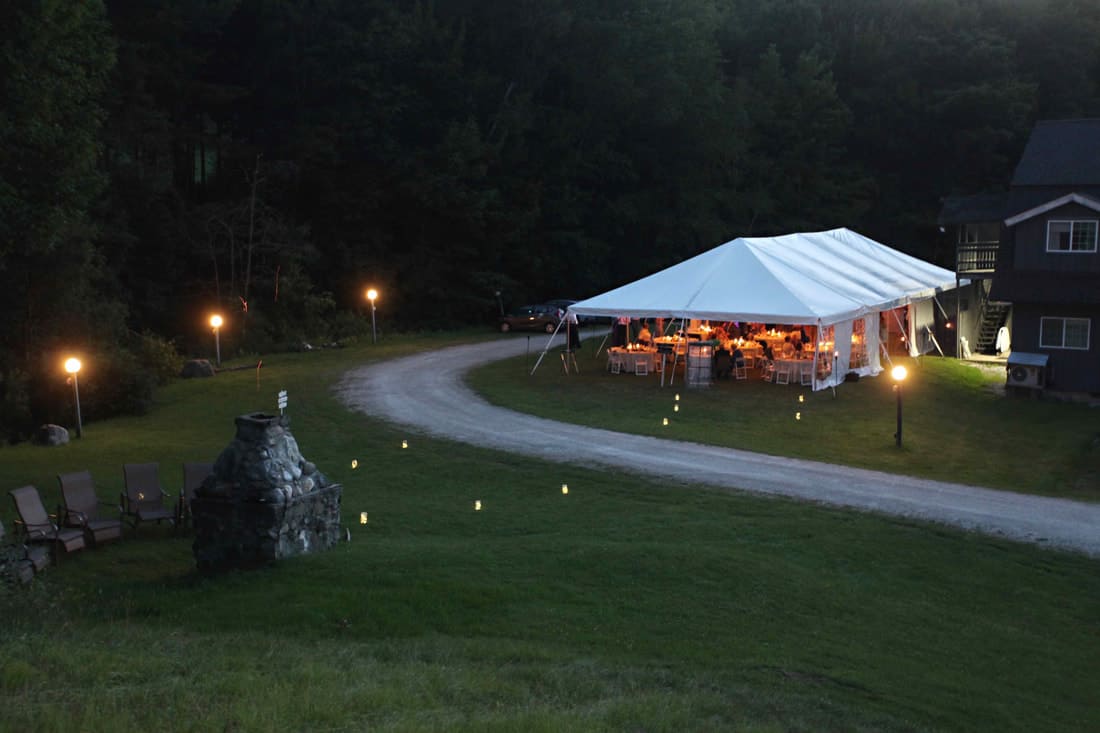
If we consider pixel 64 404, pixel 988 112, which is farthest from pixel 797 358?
pixel 988 112

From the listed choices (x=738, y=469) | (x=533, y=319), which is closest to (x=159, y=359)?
(x=738, y=469)

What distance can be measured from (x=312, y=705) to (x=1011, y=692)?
6.11 metres

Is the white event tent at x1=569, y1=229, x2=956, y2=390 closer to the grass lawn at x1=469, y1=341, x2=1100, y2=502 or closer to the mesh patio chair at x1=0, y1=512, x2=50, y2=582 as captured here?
the grass lawn at x1=469, y1=341, x2=1100, y2=502

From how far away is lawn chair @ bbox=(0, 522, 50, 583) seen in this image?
11.0 m

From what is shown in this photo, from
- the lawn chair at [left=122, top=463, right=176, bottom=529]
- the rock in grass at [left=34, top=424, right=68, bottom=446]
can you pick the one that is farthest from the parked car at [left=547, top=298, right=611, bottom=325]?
the lawn chair at [left=122, top=463, right=176, bottom=529]

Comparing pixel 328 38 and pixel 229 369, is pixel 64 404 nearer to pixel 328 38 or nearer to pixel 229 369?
pixel 229 369

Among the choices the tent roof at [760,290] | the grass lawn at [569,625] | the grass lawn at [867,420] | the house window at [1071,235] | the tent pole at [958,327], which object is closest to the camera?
the grass lawn at [569,625]

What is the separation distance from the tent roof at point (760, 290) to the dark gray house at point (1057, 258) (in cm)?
354

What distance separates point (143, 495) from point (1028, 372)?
20875mm

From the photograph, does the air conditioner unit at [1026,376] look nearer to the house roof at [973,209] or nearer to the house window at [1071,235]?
the house window at [1071,235]

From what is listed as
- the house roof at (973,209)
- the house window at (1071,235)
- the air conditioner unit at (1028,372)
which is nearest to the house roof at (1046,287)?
the house window at (1071,235)

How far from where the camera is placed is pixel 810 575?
11.8m

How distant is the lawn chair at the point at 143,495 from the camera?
45.7 feet

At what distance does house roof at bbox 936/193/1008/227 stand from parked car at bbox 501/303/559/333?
14825 mm
